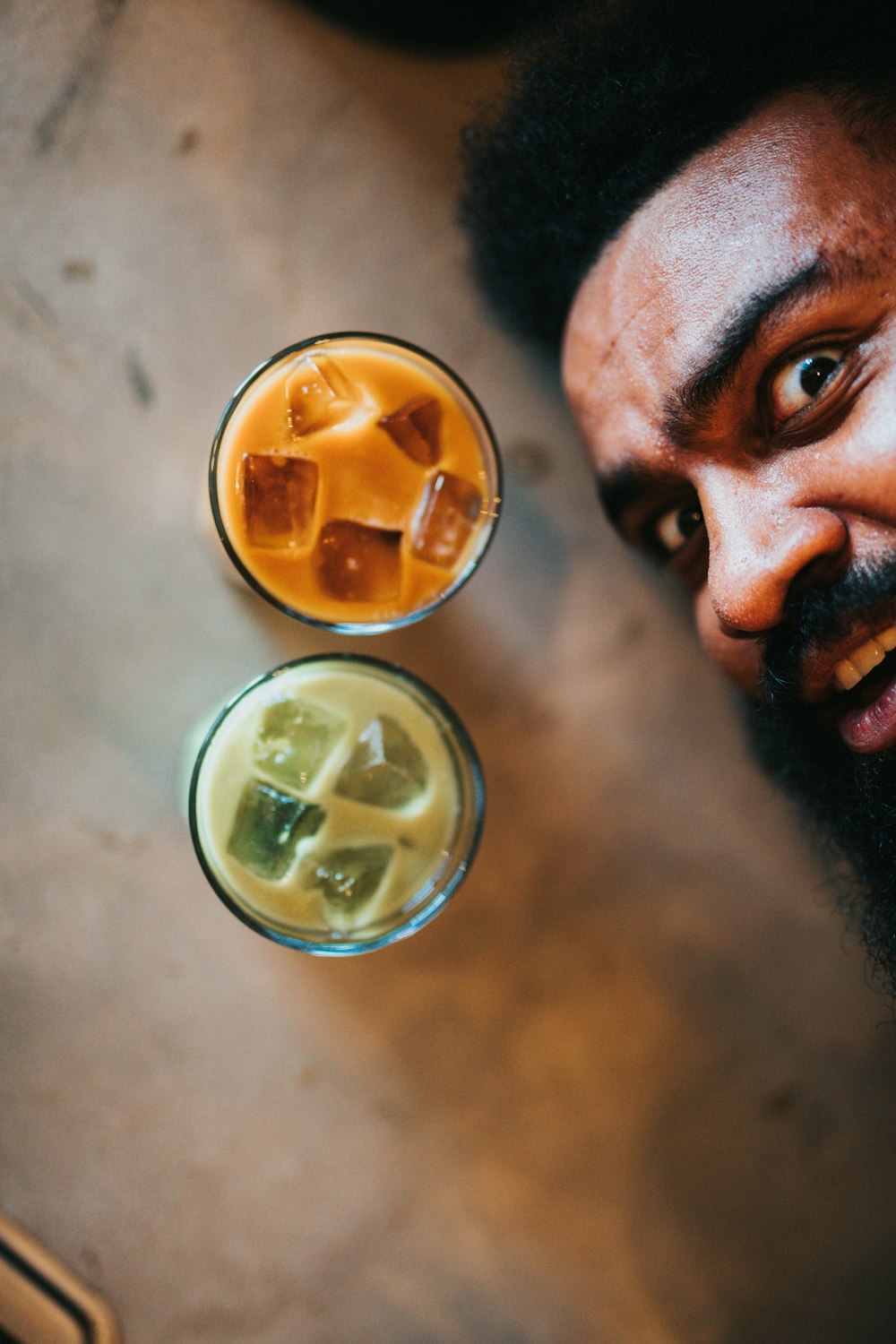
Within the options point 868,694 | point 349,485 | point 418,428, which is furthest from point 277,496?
point 868,694

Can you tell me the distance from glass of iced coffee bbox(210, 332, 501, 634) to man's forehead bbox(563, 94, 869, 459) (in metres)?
0.30

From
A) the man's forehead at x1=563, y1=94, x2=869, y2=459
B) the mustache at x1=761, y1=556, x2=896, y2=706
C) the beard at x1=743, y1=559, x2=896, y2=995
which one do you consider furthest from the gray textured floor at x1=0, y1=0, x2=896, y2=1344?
the mustache at x1=761, y1=556, x2=896, y2=706

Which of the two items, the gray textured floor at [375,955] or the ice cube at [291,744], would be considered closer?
the ice cube at [291,744]

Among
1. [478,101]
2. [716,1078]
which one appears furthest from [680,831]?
[478,101]

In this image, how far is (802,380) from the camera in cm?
129

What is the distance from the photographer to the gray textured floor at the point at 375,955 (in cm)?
184

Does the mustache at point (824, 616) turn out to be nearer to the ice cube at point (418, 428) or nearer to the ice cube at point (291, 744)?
the ice cube at point (418, 428)

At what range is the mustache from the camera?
124cm

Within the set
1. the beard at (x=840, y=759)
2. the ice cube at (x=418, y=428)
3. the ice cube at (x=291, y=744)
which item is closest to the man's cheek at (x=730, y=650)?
the beard at (x=840, y=759)

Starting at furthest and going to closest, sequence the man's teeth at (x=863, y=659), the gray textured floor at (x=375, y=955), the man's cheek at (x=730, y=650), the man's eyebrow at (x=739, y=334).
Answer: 1. the gray textured floor at (x=375, y=955)
2. the man's cheek at (x=730, y=650)
3. the man's teeth at (x=863, y=659)
4. the man's eyebrow at (x=739, y=334)

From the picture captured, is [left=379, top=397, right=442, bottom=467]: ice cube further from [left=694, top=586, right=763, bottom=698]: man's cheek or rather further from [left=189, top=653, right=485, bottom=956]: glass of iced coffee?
A: [left=694, top=586, right=763, bottom=698]: man's cheek

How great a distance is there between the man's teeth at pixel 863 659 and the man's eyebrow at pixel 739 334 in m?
0.42

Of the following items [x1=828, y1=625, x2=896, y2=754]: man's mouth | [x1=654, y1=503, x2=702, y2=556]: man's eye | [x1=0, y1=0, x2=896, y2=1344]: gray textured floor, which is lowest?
[x1=0, y1=0, x2=896, y2=1344]: gray textured floor

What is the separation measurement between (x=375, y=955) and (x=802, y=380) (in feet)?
4.48
